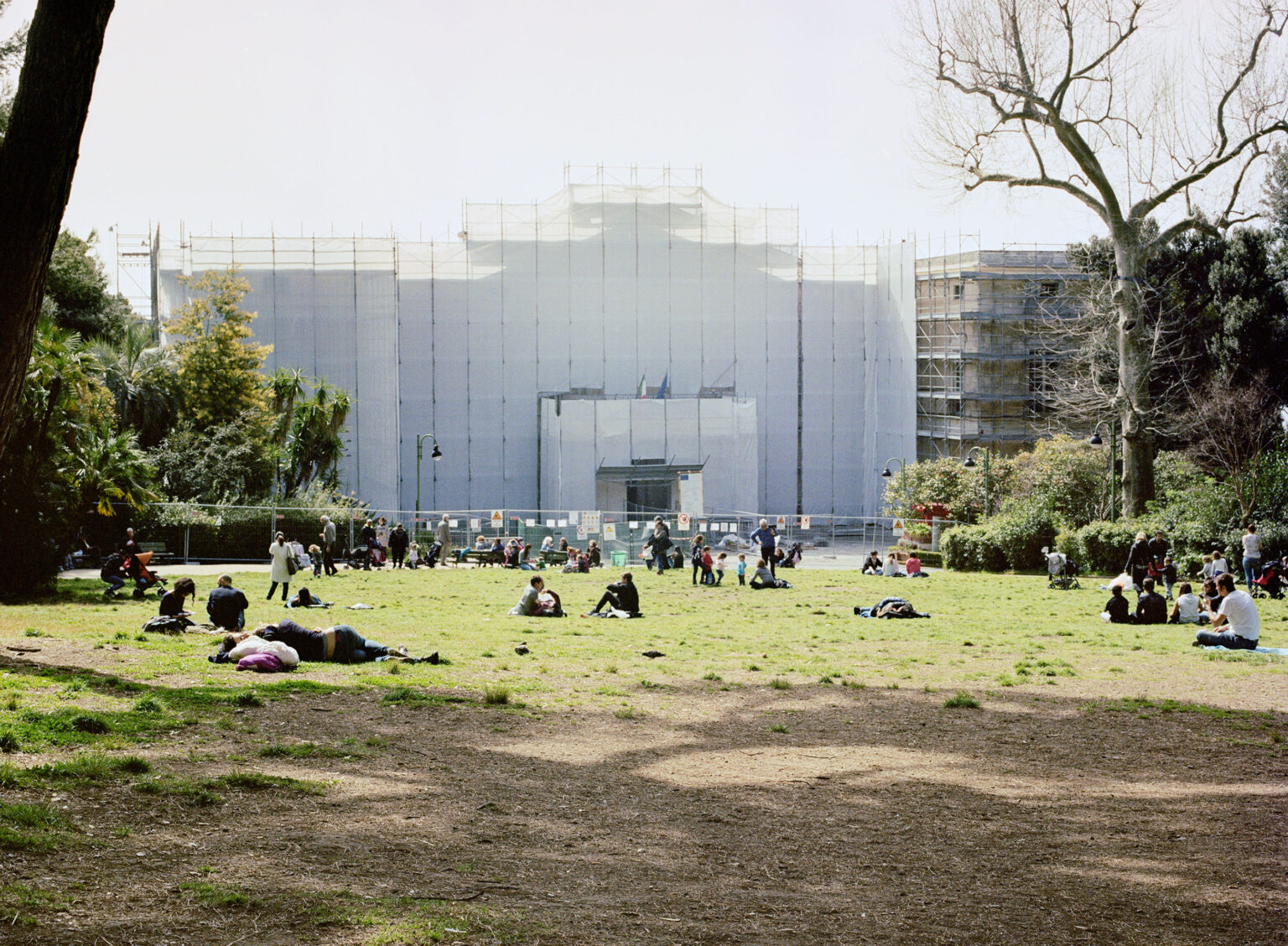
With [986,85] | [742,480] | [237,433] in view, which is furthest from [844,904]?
[742,480]

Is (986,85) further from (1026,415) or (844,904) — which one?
(844,904)

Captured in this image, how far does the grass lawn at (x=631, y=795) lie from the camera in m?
4.80

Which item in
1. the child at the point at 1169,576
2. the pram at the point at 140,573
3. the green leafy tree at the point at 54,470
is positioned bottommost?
the child at the point at 1169,576

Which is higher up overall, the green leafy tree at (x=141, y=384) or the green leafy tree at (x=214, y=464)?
the green leafy tree at (x=141, y=384)

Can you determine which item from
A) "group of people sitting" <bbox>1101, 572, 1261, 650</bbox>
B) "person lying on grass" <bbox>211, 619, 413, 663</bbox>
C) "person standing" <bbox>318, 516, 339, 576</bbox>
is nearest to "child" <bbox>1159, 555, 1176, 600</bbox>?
"group of people sitting" <bbox>1101, 572, 1261, 650</bbox>

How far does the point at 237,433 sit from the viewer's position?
35031 mm

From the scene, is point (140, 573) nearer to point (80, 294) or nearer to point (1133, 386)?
point (80, 294)

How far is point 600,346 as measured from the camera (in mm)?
A: 48438

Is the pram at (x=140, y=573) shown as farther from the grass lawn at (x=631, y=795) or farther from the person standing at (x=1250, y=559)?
the person standing at (x=1250, y=559)

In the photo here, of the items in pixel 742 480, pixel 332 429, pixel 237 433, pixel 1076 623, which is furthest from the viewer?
pixel 742 480

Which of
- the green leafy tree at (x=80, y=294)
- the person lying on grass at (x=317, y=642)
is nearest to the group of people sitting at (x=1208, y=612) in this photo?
the person lying on grass at (x=317, y=642)

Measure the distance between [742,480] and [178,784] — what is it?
40838mm

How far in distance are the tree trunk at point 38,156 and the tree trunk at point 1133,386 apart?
26.7m

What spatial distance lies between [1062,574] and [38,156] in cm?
2172
